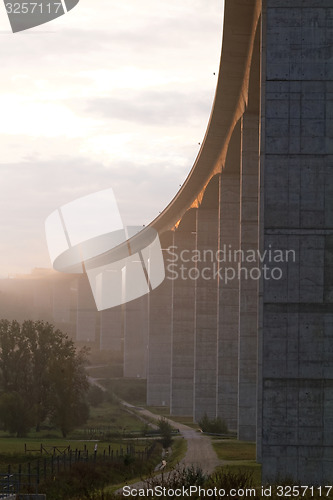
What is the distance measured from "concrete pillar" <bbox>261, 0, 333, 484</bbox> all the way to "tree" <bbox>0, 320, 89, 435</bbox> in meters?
32.2

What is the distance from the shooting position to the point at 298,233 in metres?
31.6

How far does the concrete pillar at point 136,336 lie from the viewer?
4601 inches

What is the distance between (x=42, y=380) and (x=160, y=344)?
3220 cm

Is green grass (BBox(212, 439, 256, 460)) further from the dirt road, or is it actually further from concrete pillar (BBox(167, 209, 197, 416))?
concrete pillar (BBox(167, 209, 197, 416))

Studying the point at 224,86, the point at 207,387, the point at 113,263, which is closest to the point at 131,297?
the point at 113,263

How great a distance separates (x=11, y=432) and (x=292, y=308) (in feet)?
114

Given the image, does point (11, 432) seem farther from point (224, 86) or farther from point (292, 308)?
point (292, 308)

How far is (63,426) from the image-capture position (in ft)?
200

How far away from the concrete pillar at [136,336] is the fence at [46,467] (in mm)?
66064

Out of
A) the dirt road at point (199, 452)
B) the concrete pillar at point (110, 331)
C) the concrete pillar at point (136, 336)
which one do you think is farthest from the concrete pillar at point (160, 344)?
the concrete pillar at point (110, 331)

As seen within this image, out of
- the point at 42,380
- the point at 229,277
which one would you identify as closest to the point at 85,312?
the point at 42,380

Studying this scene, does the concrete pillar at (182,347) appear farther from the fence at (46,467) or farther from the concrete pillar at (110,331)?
the concrete pillar at (110,331)

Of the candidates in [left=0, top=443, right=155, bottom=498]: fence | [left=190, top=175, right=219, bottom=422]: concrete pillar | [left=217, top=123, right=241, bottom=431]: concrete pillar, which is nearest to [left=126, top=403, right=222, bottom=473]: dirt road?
[left=0, top=443, right=155, bottom=498]: fence

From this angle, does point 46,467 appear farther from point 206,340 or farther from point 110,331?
point 110,331
